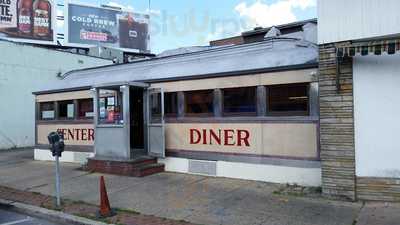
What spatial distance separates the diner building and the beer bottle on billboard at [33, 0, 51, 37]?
54.3 feet

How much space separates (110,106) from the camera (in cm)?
1307

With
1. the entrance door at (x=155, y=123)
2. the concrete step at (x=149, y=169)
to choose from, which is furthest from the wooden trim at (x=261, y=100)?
the concrete step at (x=149, y=169)

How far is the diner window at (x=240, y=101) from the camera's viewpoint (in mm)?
10741

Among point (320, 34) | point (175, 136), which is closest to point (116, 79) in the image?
point (175, 136)

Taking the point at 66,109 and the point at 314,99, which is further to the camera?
the point at 66,109

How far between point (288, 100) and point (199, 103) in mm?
2654

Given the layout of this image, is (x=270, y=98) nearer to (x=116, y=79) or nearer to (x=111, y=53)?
A: (x=116, y=79)

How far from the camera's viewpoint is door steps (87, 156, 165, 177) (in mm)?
11634

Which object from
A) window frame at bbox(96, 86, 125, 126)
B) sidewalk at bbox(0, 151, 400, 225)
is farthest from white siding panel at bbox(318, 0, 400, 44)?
window frame at bbox(96, 86, 125, 126)

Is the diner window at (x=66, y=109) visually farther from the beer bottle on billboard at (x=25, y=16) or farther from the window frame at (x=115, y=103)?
the beer bottle on billboard at (x=25, y=16)

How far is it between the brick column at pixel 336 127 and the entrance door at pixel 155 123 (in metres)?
4.95

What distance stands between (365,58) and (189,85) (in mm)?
4990

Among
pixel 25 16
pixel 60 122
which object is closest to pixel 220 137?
pixel 60 122

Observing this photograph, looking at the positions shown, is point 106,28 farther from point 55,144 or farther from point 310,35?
point 55,144
